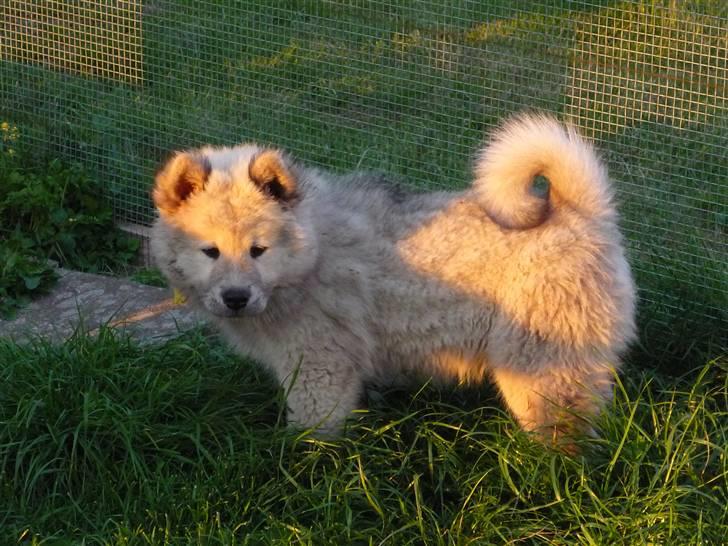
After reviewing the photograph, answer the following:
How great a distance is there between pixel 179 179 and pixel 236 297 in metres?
0.50

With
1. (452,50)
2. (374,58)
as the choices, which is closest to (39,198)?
(374,58)

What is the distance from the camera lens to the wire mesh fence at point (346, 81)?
6031mm

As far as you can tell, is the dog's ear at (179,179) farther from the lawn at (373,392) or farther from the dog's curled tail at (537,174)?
the dog's curled tail at (537,174)

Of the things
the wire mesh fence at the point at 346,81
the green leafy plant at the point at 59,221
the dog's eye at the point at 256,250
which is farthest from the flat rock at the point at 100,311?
the dog's eye at the point at 256,250

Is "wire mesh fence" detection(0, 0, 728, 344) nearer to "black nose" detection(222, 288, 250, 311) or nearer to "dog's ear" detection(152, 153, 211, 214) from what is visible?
"dog's ear" detection(152, 153, 211, 214)

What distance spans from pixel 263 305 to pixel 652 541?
151 cm

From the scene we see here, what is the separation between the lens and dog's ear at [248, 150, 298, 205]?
13.7ft

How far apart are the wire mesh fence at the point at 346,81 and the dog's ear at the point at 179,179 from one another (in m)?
2.11

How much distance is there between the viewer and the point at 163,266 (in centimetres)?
435

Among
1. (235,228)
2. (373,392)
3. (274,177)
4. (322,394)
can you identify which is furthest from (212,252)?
(373,392)

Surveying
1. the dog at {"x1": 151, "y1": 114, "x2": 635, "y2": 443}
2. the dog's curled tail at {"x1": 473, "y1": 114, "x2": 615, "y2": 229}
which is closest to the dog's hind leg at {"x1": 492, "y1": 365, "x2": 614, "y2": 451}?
the dog at {"x1": 151, "y1": 114, "x2": 635, "y2": 443}

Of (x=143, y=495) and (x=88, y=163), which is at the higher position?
(x=88, y=163)

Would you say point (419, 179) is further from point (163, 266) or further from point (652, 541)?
point (652, 541)

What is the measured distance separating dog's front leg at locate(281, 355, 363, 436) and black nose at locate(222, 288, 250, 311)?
0.36m
